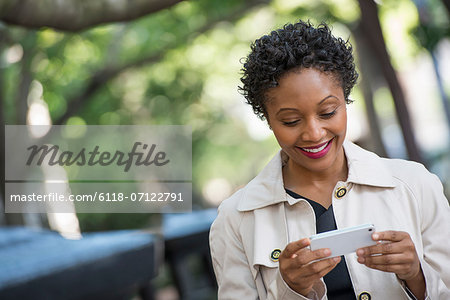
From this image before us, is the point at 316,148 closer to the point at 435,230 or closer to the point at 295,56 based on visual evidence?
the point at 295,56

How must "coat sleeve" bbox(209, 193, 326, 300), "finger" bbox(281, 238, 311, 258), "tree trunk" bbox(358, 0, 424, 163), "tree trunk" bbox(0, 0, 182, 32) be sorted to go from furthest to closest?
"tree trunk" bbox(358, 0, 424, 163) < "tree trunk" bbox(0, 0, 182, 32) < "coat sleeve" bbox(209, 193, 326, 300) < "finger" bbox(281, 238, 311, 258)

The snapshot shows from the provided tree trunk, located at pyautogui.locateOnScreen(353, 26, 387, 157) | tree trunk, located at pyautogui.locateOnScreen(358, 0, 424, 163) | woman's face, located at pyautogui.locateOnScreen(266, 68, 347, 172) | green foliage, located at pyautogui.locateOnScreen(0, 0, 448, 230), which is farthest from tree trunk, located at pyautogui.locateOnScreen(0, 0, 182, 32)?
tree trunk, located at pyautogui.locateOnScreen(353, 26, 387, 157)

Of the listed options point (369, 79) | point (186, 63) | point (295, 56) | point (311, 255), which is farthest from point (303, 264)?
point (186, 63)

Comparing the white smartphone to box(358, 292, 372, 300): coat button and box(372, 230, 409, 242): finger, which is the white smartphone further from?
box(358, 292, 372, 300): coat button

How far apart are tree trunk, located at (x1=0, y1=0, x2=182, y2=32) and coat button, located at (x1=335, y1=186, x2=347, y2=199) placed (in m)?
2.11

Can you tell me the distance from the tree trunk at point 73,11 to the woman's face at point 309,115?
2013 mm

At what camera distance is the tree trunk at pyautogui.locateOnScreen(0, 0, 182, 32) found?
334 centimetres

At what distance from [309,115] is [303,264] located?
0.45m

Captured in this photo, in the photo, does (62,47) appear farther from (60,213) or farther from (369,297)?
(369,297)

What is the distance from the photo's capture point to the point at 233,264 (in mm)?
1867

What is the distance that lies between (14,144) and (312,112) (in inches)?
287

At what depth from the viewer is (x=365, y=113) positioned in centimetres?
805

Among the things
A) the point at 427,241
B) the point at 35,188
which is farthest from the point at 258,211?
the point at 35,188

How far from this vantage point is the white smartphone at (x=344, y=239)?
5.10ft
